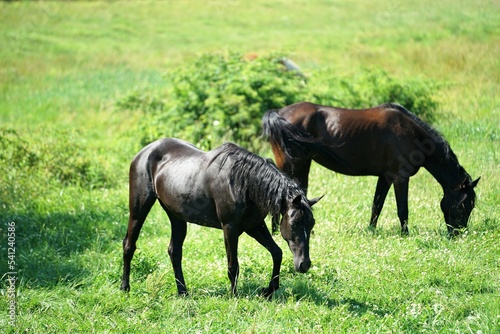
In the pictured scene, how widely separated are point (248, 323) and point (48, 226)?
5.01 m

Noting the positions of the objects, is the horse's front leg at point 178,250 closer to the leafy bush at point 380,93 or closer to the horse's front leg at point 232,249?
the horse's front leg at point 232,249

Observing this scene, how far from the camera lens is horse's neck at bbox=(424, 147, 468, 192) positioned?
880 cm

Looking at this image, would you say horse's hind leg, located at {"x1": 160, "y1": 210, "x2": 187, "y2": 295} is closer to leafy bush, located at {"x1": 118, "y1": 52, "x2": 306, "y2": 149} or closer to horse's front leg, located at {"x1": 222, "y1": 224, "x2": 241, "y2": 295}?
horse's front leg, located at {"x1": 222, "y1": 224, "x2": 241, "y2": 295}

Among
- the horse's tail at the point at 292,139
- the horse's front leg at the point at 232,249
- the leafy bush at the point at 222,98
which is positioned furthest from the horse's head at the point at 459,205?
the leafy bush at the point at 222,98

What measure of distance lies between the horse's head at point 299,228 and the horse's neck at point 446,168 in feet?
10.4

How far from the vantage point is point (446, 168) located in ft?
29.0

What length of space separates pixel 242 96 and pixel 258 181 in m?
7.18

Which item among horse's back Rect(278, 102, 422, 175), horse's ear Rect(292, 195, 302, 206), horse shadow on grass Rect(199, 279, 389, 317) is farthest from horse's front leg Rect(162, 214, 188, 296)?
horse's back Rect(278, 102, 422, 175)

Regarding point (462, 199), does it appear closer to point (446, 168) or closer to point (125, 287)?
point (446, 168)

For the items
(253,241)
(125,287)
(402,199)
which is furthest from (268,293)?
(402,199)

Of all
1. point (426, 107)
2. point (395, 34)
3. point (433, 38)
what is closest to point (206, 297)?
point (426, 107)

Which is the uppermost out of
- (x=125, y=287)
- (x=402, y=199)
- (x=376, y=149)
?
(x=376, y=149)

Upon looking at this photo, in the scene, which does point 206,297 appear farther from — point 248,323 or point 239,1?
point 239,1

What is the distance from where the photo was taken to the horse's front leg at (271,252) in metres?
6.75
